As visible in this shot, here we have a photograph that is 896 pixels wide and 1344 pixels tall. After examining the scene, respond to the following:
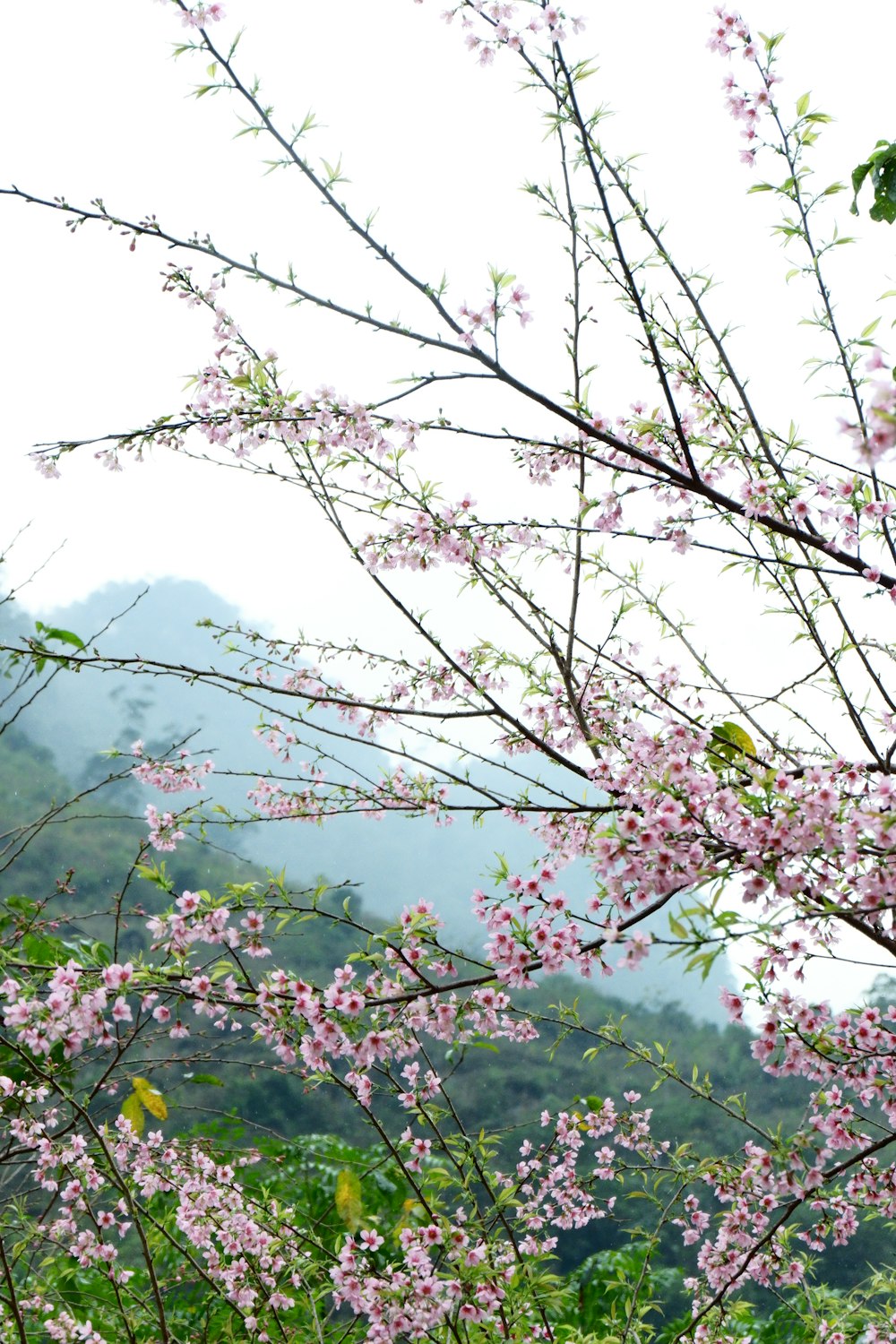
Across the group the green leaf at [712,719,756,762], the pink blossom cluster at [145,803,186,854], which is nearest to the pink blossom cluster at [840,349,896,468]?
the green leaf at [712,719,756,762]

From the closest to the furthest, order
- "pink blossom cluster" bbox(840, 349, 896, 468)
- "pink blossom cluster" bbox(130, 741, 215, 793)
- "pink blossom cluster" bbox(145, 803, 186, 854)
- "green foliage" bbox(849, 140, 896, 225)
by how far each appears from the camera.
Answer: "pink blossom cluster" bbox(840, 349, 896, 468) < "green foliage" bbox(849, 140, 896, 225) < "pink blossom cluster" bbox(145, 803, 186, 854) < "pink blossom cluster" bbox(130, 741, 215, 793)

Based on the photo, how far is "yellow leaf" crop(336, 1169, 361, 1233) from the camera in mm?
1509

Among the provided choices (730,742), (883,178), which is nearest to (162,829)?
(730,742)

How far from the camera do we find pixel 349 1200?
1.54 metres

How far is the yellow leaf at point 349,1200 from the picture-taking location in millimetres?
1509

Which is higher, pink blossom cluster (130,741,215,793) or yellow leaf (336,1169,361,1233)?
pink blossom cluster (130,741,215,793)

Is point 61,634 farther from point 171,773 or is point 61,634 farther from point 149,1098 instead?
point 171,773

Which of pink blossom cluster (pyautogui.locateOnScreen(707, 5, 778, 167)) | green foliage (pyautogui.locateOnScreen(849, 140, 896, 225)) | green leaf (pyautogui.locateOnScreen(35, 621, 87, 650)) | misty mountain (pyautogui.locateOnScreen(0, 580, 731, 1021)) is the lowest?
green leaf (pyautogui.locateOnScreen(35, 621, 87, 650))

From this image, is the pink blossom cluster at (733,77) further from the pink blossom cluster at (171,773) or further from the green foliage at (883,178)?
the pink blossom cluster at (171,773)

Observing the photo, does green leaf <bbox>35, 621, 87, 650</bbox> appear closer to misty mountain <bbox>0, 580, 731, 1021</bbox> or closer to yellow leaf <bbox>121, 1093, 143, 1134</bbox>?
yellow leaf <bbox>121, 1093, 143, 1134</bbox>

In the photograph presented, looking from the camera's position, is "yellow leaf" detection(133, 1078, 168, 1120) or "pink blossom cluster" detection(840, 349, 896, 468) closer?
"pink blossom cluster" detection(840, 349, 896, 468)

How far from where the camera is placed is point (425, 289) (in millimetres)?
1801


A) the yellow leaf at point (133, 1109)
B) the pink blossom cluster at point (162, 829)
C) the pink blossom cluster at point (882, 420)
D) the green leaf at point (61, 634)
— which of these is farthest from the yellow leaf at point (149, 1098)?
the pink blossom cluster at point (882, 420)

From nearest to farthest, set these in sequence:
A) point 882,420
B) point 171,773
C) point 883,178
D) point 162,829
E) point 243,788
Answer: point 882,420 < point 883,178 < point 162,829 < point 171,773 < point 243,788
